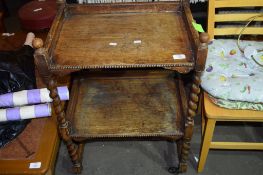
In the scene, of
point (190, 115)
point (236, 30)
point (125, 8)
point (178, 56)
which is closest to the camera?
point (178, 56)

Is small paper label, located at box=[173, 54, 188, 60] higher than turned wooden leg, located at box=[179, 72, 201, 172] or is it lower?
higher

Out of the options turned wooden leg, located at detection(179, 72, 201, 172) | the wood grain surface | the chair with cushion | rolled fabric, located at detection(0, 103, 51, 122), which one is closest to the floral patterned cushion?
the chair with cushion

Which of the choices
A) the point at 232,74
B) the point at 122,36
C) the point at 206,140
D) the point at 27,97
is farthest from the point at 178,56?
the point at 27,97

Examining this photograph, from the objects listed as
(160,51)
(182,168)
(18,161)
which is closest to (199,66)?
(160,51)

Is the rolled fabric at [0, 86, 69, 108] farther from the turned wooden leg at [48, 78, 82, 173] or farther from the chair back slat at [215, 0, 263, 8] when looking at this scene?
the chair back slat at [215, 0, 263, 8]

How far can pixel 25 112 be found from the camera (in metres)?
1.41

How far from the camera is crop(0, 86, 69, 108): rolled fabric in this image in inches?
55.1

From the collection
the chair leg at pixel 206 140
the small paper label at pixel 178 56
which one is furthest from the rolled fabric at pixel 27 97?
the chair leg at pixel 206 140

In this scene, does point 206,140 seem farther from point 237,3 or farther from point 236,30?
point 237,3

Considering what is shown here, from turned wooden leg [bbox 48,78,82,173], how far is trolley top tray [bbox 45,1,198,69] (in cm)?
11

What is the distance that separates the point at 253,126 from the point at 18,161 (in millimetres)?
1382

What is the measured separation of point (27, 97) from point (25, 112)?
0.07 meters

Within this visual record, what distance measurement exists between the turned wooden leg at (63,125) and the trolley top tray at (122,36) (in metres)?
0.11

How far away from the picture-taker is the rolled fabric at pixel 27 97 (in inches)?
55.1
